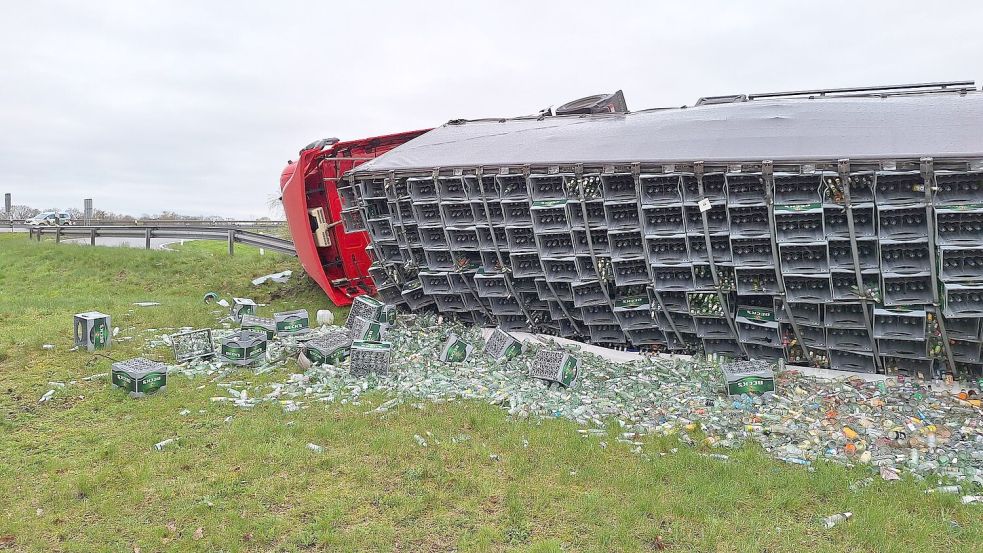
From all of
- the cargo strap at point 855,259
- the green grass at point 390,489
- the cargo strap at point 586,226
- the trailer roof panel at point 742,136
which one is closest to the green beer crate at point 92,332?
the green grass at point 390,489

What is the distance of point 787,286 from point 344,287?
8.75 metres

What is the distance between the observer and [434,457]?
6348 millimetres

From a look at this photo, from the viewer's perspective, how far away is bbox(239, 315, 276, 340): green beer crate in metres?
10.7

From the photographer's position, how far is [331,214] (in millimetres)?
13141

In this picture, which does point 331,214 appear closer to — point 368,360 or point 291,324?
point 291,324

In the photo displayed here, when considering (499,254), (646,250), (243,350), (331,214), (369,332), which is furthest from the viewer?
(331,214)

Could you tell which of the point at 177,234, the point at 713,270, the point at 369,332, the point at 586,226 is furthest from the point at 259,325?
the point at 177,234

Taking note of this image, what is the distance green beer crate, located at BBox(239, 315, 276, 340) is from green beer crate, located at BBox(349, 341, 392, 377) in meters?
2.47

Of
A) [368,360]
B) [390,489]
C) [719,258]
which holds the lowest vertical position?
[390,489]

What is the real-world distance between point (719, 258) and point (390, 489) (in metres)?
5.18

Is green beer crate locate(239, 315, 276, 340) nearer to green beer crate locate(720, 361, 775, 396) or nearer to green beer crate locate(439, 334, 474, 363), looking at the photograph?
green beer crate locate(439, 334, 474, 363)

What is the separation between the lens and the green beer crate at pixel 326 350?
9266mm

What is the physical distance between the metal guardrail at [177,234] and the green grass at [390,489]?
34.6 feet

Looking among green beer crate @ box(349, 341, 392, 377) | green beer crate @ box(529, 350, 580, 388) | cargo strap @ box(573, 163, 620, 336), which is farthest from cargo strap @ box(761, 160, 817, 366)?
green beer crate @ box(349, 341, 392, 377)
